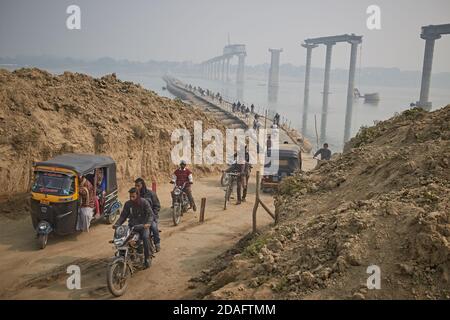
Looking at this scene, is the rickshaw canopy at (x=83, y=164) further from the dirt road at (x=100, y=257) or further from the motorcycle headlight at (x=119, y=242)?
the motorcycle headlight at (x=119, y=242)

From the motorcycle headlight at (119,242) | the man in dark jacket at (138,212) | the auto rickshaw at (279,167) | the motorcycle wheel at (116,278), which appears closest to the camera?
the motorcycle wheel at (116,278)

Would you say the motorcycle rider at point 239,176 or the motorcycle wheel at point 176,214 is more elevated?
the motorcycle rider at point 239,176

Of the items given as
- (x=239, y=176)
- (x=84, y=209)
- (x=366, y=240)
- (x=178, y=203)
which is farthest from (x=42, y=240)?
(x=366, y=240)

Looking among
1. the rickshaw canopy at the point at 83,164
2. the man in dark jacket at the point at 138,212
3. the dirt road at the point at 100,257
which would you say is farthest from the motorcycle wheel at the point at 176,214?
the man in dark jacket at the point at 138,212

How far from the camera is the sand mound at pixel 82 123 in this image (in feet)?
46.7

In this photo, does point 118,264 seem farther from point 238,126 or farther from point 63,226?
point 238,126

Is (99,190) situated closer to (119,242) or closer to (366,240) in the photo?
(119,242)

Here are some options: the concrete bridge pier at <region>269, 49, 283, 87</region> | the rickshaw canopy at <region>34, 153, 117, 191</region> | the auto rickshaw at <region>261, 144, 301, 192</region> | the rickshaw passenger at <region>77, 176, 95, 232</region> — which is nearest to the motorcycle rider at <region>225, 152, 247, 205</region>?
the auto rickshaw at <region>261, 144, 301, 192</region>

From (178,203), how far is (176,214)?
0.37m

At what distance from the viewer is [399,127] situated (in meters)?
11.6

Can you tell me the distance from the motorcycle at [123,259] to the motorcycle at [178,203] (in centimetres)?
382

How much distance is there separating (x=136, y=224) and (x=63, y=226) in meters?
2.99

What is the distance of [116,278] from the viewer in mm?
7938

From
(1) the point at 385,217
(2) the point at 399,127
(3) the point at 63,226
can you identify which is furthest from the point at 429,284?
(3) the point at 63,226
